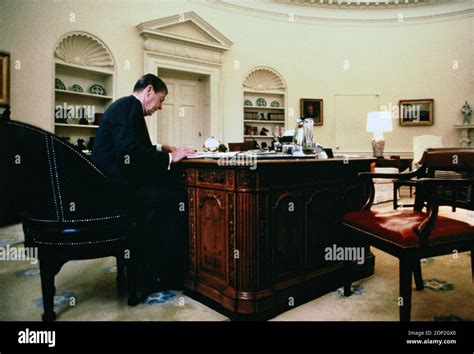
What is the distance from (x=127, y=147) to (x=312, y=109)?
20.4 ft

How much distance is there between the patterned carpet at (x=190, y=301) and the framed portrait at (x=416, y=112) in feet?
18.8

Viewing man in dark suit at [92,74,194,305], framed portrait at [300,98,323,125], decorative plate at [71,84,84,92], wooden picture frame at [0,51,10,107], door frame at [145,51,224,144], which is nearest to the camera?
man in dark suit at [92,74,194,305]

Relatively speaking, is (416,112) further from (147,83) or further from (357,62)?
(147,83)

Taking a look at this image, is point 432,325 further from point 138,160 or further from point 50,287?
point 50,287

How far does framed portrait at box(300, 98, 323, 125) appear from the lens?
752 centimetres

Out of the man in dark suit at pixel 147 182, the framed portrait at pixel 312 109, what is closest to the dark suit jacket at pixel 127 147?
the man in dark suit at pixel 147 182

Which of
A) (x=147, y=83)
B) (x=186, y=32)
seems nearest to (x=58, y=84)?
(x=186, y=32)

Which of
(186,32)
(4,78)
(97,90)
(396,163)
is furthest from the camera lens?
(186,32)

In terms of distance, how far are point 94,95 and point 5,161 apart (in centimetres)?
406

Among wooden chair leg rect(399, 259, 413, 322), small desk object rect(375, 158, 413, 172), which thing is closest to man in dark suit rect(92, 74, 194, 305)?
wooden chair leg rect(399, 259, 413, 322)

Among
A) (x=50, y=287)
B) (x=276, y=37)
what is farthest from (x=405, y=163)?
(x=50, y=287)

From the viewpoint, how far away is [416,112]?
766 centimetres

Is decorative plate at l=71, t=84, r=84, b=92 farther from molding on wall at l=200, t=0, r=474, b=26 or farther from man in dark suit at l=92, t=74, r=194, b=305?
man in dark suit at l=92, t=74, r=194, b=305

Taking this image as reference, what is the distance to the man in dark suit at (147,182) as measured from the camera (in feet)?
6.47
